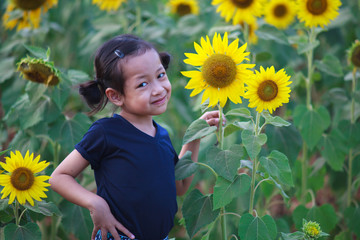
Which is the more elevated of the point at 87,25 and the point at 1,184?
the point at 1,184

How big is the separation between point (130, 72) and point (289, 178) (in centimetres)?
55

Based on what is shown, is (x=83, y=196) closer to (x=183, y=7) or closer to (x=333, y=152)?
(x=333, y=152)

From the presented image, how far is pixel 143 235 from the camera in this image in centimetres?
144

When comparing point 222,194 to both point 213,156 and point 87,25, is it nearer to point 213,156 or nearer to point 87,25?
point 213,156

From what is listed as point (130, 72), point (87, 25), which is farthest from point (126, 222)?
point (87, 25)

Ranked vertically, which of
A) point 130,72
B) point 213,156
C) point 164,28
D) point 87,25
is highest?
point 130,72

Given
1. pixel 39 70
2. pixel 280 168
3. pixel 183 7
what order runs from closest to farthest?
1. pixel 280 168
2. pixel 39 70
3. pixel 183 7

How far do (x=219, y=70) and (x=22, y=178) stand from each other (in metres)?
0.66

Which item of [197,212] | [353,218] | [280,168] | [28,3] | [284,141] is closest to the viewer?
[280,168]

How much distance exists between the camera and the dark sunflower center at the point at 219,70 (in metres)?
1.42

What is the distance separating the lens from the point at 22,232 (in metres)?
1.52

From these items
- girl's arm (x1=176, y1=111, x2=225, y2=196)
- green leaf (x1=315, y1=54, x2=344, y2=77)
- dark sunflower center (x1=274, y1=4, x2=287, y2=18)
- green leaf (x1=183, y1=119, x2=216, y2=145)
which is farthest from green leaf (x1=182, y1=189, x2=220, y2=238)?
dark sunflower center (x1=274, y1=4, x2=287, y2=18)

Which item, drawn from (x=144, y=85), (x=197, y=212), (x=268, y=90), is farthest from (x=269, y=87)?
(x=197, y=212)

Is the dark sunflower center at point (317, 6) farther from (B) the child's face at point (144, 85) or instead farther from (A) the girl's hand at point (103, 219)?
(A) the girl's hand at point (103, 219)
